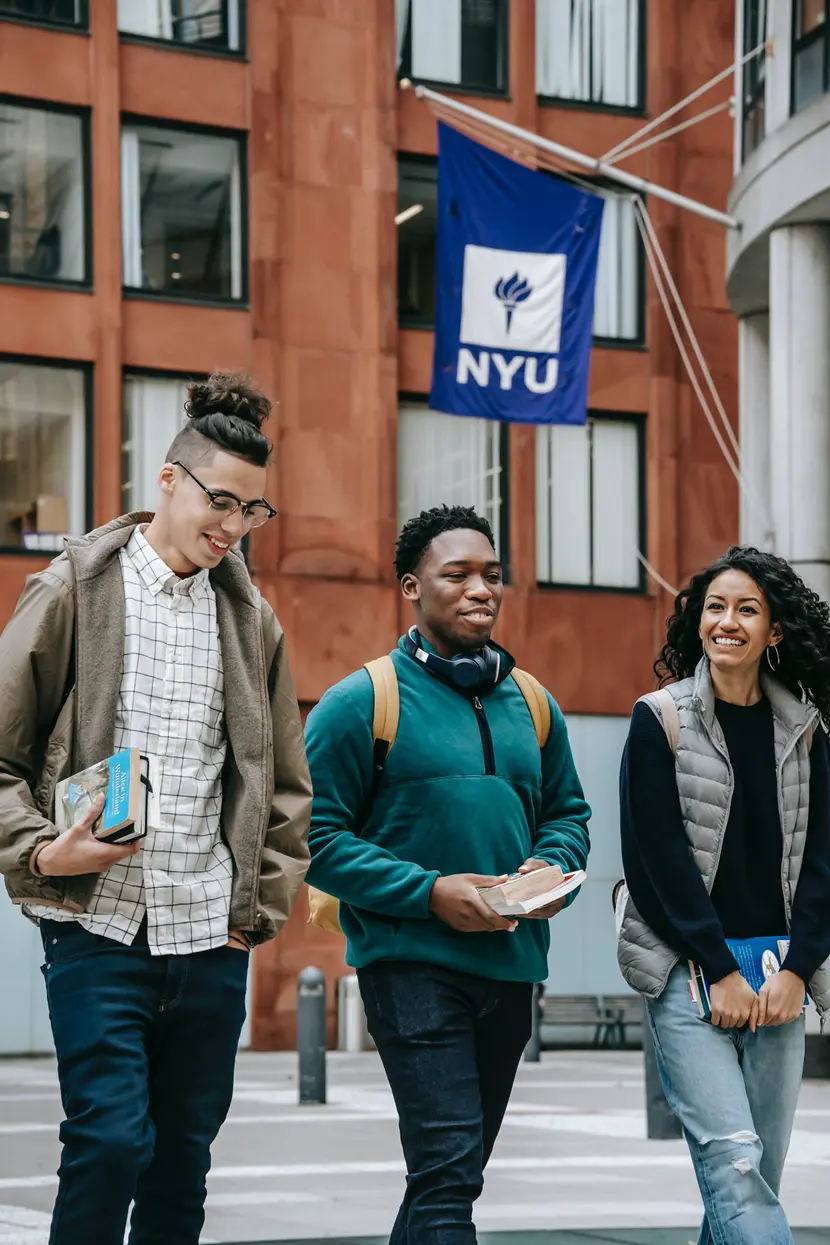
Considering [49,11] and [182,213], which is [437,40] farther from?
[49,11]

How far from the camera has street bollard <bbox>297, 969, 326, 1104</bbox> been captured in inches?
645

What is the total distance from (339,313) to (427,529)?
1952cm

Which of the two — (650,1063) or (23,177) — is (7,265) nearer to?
(23,177)

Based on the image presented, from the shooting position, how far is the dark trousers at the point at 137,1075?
476 cm

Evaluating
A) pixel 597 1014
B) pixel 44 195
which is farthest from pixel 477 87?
pixel 597 1014

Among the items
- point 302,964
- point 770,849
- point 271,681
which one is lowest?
point 302,964

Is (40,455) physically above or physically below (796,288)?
below

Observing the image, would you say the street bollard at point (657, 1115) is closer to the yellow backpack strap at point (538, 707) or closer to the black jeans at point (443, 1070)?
the yellow backpack strap at point (538, 707)

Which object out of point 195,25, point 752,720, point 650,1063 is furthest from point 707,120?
point 752,720

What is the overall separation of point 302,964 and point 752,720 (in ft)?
62.3

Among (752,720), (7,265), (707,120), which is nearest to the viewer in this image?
(752,720)

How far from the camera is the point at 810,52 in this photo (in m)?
19.7

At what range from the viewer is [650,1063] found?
1337 cm

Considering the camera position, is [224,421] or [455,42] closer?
[224,421]
